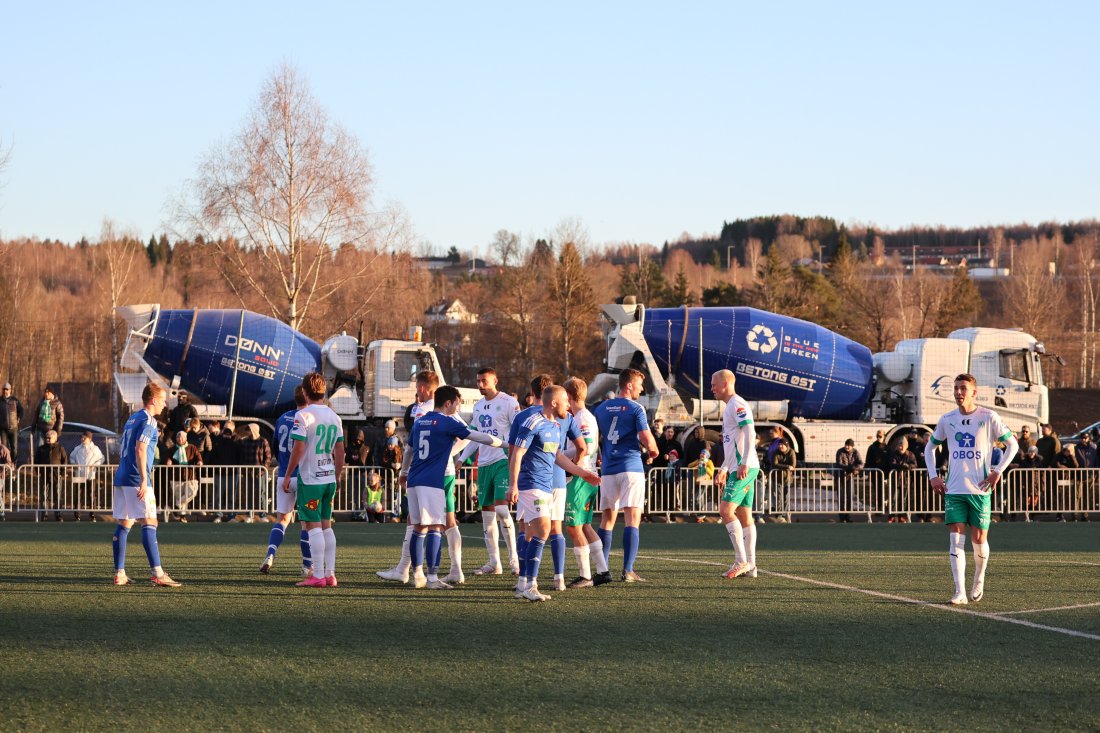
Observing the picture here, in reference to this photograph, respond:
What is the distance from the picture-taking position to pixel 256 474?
22484mm

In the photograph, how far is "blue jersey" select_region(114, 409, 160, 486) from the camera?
1149 cm

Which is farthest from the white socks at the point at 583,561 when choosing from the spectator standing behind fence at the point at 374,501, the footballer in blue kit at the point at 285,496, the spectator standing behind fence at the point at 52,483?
the spectator standing behind fence at the point at 52,483

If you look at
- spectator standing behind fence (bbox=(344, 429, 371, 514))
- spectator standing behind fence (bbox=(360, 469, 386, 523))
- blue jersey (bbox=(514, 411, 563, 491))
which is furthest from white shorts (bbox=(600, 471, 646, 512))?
spectator standing behind fence (bbox=(344, 429, 371, 514))

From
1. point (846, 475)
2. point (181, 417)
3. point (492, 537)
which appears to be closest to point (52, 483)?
point (181, 417)

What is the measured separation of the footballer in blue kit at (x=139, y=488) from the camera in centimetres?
1134

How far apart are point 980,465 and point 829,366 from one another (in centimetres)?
1825

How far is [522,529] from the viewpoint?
1074 centimetres

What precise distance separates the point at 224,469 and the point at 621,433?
12.2m

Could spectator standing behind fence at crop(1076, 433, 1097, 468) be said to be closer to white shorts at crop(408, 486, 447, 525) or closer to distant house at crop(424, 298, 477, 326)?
white shorts at crop(408, 486, 447, 525)

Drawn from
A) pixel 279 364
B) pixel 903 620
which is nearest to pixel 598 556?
pixel 903 620

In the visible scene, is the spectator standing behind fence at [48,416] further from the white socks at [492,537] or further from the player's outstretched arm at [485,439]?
the player's outstretched arm at [485,439]

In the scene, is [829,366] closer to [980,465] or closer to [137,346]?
[137,346]

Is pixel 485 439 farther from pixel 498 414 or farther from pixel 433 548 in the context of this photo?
pixel 498 414

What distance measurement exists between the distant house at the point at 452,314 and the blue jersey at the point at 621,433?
2416 inches
